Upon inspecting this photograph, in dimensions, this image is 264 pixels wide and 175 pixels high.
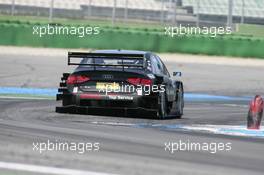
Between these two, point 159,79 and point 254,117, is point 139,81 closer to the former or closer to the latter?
point 159,79

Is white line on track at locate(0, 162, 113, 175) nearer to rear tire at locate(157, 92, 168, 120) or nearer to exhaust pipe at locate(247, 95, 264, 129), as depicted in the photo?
exhaust pipe at locate(247, 95, 264, 129)

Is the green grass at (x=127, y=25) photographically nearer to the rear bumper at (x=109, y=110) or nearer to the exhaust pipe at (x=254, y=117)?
the rear bumper at (x=109, y=110)

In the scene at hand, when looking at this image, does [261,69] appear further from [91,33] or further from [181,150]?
[181,150]

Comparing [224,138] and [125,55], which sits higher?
[125,55]

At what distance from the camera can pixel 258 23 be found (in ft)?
107

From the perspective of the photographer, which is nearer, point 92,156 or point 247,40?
point 92,156

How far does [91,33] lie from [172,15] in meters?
4.27

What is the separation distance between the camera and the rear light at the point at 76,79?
494 inches

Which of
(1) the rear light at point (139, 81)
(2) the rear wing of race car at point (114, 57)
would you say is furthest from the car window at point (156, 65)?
(1) the rear light at point (139, 81)

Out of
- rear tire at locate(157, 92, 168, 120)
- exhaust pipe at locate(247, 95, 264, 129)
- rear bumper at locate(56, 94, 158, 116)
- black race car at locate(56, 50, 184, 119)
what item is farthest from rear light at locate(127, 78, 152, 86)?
exhaust pipe at locate(247, 95, 264, 129)

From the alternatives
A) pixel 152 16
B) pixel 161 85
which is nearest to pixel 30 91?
pixel 161 85

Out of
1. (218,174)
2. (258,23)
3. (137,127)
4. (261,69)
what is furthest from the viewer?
(258,23)

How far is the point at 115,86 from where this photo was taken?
12430 millimetres

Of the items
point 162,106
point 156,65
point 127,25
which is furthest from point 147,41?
point 162,106
